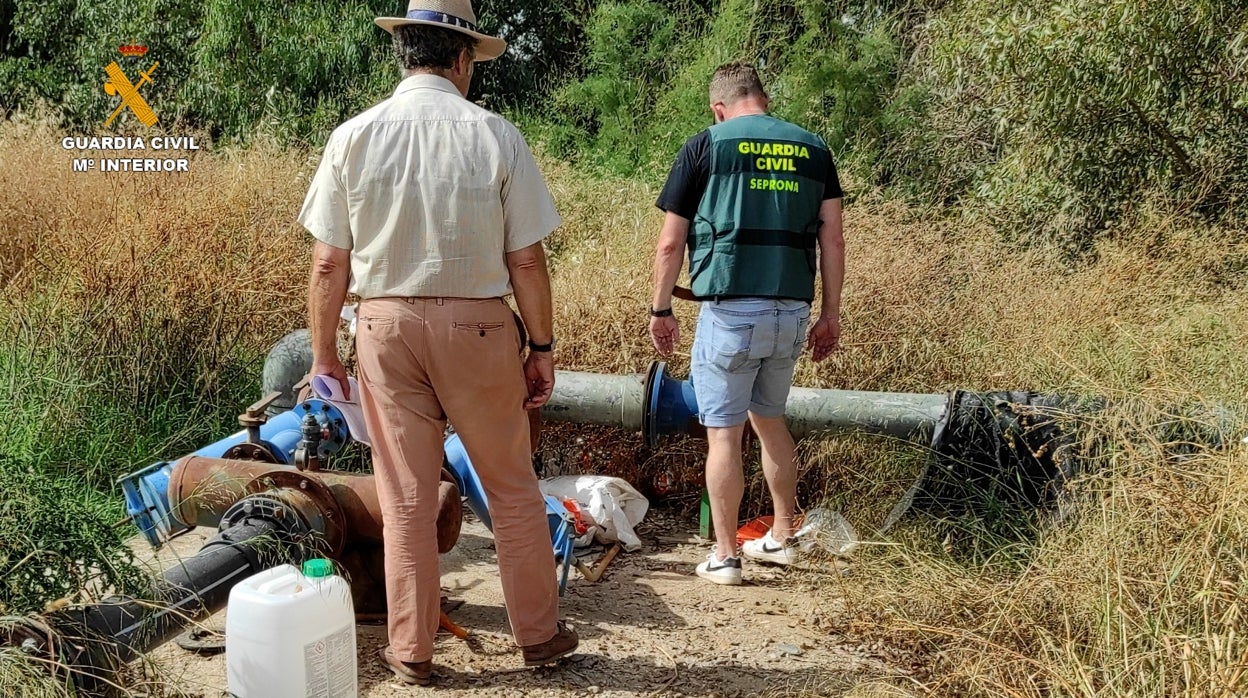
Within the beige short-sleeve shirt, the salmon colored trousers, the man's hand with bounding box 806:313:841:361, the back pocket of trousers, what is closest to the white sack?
the back pocket of trousers

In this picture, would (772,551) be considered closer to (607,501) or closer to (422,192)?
(607,501)

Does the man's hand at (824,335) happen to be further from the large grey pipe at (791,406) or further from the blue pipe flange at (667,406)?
the blue pipe flange at (667,406)

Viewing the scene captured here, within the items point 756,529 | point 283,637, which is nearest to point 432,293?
point 283,637

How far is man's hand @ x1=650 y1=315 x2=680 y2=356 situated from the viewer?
4730 mm

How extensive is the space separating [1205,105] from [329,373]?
23.0ft

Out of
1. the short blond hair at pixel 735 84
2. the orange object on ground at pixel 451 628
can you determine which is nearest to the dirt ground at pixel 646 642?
the orange object on ground at pixel 451 628

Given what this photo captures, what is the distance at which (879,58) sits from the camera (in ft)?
41.3

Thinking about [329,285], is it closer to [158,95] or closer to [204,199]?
[204,199]

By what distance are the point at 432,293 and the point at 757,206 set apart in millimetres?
1646

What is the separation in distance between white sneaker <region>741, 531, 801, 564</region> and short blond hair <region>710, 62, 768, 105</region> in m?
1.89

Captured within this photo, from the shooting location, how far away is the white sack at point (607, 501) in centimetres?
514

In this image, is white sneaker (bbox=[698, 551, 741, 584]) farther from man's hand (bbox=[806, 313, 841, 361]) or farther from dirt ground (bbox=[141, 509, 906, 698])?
man's hand (bbox=[806, 313, 841, 361])

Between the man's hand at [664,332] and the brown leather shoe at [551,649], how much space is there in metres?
1.40

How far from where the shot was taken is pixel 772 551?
16.1 feet
